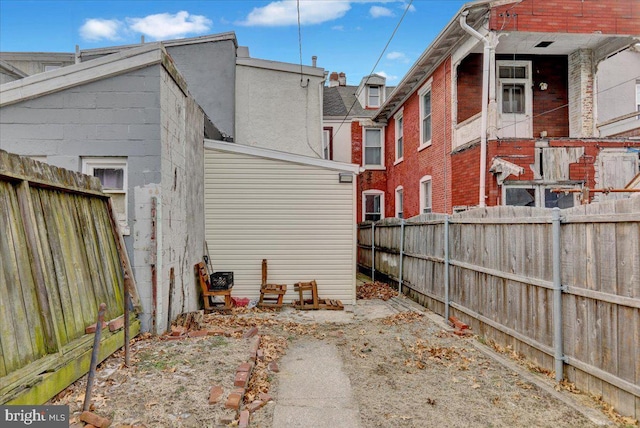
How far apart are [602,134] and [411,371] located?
388 inches

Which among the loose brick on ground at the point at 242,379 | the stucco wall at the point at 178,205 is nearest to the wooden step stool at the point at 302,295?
the stucco wall at the point at 178,205

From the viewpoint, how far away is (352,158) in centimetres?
1842

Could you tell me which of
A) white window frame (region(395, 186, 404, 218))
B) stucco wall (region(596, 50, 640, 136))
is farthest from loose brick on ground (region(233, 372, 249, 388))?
stucco wall (region(596, 50, 640, 136))

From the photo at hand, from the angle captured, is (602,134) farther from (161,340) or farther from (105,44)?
(105,44)

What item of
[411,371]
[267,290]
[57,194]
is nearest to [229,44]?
[267,290]

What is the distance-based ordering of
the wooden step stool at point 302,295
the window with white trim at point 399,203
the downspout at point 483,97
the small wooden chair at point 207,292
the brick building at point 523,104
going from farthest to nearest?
the window with white trim at point 399,203, the brick building at point 523,104, the downspout at point 483,97, the wooden step stool at point 302,295, the small wooden chair at point 207,292

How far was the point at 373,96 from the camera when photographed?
1956 centimetres

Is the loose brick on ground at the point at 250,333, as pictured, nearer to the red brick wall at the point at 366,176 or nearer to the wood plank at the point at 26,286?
the wood plank at the point at 26,286

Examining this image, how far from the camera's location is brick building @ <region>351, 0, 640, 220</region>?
31.6ft

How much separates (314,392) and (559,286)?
9.74 ft

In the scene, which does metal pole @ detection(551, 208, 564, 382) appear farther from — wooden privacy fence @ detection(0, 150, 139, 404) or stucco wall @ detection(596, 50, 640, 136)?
stucco wall @ detection(596, 50, 640, 136)

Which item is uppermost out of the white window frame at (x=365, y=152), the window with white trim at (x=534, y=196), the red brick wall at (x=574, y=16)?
the red brick wall at (x=574, y=16)

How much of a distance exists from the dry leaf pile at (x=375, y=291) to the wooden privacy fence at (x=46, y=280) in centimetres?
676

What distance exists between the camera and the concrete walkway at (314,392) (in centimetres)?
375
